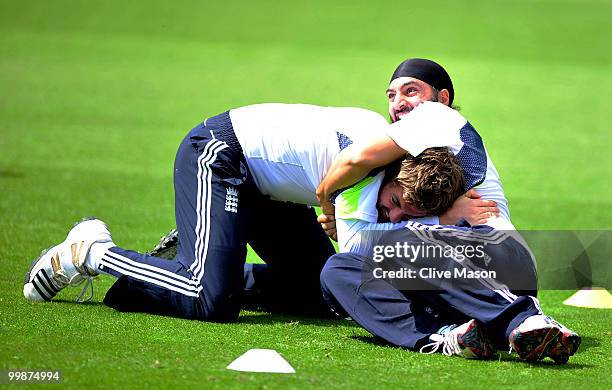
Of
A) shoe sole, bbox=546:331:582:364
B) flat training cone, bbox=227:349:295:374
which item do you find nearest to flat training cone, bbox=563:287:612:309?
shoe sole, bbox=546:331:582:364

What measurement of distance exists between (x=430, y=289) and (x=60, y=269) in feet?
7.94

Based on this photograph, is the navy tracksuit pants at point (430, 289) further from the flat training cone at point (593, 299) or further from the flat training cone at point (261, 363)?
the flat training cone at point (593, 299)

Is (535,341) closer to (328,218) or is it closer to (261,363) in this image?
(261,363)

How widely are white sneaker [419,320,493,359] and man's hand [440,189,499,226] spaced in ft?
2.20

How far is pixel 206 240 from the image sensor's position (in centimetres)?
653

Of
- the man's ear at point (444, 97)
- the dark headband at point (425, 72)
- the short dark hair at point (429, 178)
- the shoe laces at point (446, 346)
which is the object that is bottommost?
the shoe laces at point (446, 346)

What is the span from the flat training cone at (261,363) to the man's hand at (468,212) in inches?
56.2

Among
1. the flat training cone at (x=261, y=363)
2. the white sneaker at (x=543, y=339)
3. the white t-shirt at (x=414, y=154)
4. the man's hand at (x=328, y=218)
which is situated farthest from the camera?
the man's hand at (x=328, y=218)

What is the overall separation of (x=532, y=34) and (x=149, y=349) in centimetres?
3257

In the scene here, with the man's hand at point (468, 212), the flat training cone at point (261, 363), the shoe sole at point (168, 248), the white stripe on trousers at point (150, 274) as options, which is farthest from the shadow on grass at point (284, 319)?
the flat training cone at point (261, 363)

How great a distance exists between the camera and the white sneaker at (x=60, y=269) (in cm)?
674

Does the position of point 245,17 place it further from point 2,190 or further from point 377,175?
point 377,175

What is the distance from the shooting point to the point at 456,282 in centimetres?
575

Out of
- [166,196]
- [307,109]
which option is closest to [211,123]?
[307,109]
